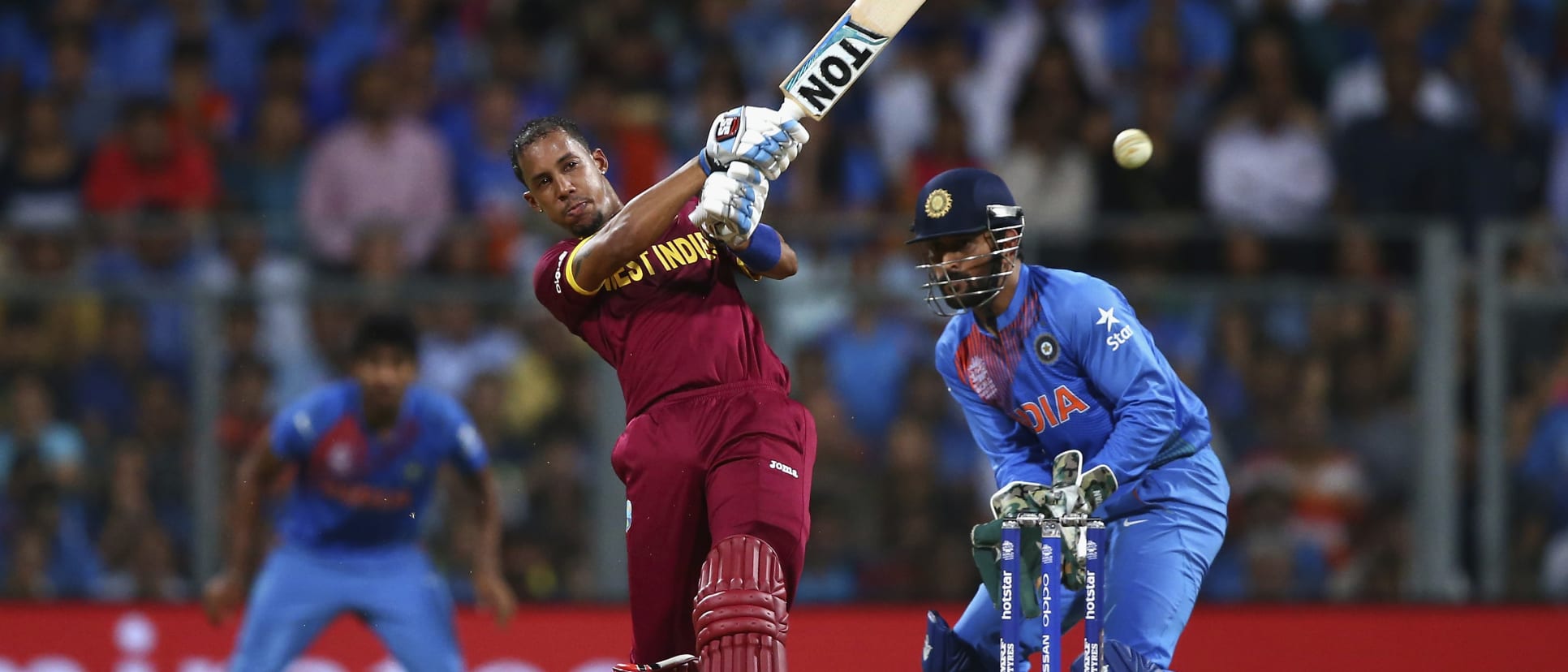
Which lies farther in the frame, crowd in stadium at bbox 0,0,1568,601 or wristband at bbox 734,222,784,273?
crowd in stadium at bbox 0,0,1568,601

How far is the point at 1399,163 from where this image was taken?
36.1ft

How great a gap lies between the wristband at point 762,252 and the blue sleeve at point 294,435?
3.15 m

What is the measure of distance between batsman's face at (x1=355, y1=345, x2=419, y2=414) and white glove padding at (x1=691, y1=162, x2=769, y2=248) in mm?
3259

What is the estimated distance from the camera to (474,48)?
12156 mm

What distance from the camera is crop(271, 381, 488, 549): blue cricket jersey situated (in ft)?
28.1

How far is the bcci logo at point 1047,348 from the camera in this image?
608 cm

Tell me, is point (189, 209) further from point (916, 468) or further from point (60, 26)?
point (916, 468)

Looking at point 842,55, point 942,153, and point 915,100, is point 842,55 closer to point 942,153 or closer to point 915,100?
point 942,153

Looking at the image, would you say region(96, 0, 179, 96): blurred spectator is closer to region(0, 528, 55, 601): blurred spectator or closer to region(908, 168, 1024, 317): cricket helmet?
region(0, 528, 55, 601): blurred spectator

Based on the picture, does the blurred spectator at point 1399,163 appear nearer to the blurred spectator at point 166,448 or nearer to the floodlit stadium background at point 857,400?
the floodlit stadium background at point 857,400

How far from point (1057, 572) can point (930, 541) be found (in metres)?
4.18

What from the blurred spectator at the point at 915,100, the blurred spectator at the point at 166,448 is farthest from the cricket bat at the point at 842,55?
the blurred spectator at the point at 915,100

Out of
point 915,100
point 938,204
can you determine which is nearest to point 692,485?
point 938,204

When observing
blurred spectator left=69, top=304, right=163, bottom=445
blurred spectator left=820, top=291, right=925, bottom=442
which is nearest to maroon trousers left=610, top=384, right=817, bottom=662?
blurred spectator left=820, top=291, right=925, bottom=442
